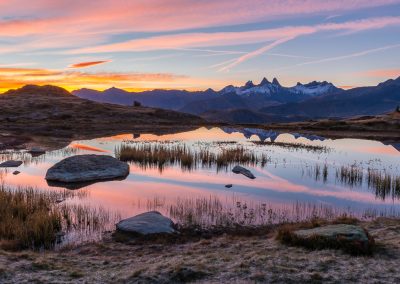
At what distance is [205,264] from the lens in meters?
13.4

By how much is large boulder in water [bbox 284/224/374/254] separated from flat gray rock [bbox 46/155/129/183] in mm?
22114

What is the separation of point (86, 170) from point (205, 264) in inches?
939

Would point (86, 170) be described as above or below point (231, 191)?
above

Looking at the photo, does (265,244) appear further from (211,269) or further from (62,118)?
(62,118)

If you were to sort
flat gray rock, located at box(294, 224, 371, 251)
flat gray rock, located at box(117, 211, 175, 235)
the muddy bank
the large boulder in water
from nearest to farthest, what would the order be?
the muddy bank → the large boulder in water → flat gray rock, located at box(294, 224, 371, 251) → flat gray rock, located at box(117, 211, 175, 235)

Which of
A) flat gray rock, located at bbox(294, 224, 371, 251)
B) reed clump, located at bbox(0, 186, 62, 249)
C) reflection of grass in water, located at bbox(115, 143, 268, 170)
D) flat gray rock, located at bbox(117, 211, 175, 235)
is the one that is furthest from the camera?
reflection of grass in water, located at bbox(115, 143, 268, 170)

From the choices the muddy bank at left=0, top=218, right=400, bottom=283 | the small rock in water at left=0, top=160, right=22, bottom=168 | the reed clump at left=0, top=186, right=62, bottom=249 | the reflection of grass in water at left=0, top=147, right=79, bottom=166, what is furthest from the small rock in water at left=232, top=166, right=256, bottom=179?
the small rock in water at left=0, top=160, right=22, bottom=168

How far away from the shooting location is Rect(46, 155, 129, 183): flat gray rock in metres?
33.6

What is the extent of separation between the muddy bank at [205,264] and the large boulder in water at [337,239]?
44 centimetres

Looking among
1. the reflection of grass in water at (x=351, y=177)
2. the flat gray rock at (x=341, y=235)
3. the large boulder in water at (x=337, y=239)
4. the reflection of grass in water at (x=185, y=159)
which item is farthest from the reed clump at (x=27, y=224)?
the reflection of grass in water at (x=351, y=177)

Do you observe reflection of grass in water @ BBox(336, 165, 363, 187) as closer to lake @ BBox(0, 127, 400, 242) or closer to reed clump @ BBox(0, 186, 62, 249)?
lake @ BBox(0, 127, 400, 242)

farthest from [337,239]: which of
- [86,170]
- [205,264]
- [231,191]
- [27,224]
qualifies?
[86,170]

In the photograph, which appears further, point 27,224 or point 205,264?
point 27,224

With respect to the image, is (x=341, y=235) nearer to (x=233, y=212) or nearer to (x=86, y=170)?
(x=233, y=212)
